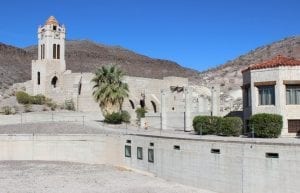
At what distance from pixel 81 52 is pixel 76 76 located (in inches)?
4302

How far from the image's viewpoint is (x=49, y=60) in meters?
76.5

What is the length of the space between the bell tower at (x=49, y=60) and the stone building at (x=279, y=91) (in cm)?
4287

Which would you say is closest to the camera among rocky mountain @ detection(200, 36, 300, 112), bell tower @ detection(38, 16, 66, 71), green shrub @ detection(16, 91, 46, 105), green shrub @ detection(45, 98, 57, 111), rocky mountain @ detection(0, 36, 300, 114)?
green shrub @ detection(45, 98, 57, 111)

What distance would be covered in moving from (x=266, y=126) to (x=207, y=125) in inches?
197

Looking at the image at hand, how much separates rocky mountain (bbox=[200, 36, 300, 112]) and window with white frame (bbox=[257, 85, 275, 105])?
5008 centimetres

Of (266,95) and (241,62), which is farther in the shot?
(241,62)

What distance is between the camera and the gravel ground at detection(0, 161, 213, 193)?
97.0 ft

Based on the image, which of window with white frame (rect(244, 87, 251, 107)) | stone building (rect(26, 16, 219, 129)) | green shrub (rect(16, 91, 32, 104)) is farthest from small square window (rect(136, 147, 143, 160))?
green shrub (rect(16, 91, 32, 104))

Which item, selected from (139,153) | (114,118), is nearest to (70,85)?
(114,118)

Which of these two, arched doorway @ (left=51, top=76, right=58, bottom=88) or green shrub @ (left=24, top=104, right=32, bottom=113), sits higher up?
arched doorway @ (left=51, top=76, right=58, bottom=88)

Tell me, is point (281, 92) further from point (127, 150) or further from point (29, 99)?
point (29, 99)

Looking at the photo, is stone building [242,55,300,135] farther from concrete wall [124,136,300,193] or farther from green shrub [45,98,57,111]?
green shrub [45,98,57,111]

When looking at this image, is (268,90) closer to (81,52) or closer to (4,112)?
(4,112)

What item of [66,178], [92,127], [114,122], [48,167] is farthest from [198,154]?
[114,122]
